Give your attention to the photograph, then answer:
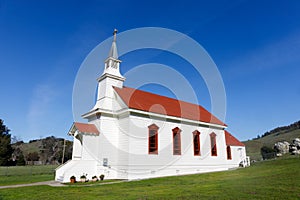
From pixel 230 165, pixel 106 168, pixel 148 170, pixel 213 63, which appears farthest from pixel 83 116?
pixel 230 165

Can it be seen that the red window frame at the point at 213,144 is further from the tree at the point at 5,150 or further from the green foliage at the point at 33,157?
the green foliage at the point at 33,157

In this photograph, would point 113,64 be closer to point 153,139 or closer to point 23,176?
point 153,139

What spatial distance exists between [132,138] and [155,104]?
17.0 feet

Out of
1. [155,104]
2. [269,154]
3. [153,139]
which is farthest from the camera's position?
[269,154]

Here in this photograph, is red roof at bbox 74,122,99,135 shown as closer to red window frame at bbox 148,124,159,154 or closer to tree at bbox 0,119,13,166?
red window frame at bbox 148,124,159,154

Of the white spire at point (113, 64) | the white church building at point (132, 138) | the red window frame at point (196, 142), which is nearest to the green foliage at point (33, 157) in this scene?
the white church building at point (132, 138)

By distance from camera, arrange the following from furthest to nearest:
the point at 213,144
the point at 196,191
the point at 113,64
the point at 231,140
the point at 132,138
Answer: the point at 231,140 < the point at 213,144 < the point at 113,64 < the point at 132,138 < the point at 196,191

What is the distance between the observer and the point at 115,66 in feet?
75.2

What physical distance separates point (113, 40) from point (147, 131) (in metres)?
11.7

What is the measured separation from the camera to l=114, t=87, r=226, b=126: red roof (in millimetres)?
19641

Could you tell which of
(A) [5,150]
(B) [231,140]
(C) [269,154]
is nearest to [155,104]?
(B) [231,140]

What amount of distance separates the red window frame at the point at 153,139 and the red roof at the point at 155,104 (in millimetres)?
1494

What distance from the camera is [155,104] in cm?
2181

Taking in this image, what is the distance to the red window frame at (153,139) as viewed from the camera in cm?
1892
